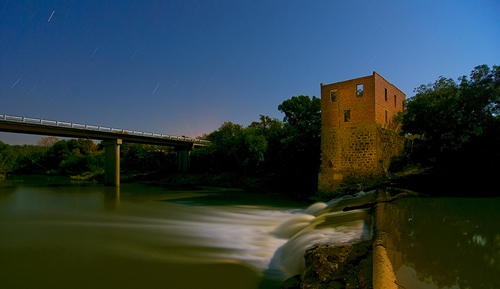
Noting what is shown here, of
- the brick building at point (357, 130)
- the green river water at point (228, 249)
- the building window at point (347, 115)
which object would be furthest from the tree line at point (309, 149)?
the green river water at point (228, 249)

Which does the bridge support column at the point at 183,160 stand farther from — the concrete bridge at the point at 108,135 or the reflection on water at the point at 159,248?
the reflection on water at the point at 159,248

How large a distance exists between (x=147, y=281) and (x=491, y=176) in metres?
17.0

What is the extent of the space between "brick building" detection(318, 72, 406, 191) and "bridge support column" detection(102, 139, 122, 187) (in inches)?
1027

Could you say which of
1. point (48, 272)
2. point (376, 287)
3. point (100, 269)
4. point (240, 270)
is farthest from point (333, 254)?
point (48, 272)

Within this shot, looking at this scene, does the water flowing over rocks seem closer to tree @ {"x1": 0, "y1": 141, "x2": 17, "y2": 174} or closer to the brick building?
the brick building

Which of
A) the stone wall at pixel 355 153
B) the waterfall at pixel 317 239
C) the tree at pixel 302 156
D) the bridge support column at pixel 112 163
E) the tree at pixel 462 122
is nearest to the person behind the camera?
the waterfall at pixel 317 239

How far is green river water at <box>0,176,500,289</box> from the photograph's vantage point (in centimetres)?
476

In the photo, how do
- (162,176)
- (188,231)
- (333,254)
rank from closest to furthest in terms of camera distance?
(333,254)
(188,231)
(162,176)

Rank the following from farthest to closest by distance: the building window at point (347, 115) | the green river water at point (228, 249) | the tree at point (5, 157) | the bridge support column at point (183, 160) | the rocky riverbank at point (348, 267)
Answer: the tree at point (5, 157) → the bridge support column at point (183, 160) → the building window at point (347, 115) → the green river water at point (228, 249) → the rocky riverbank at point (348, 267)

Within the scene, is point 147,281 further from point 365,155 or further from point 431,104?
point 431,104

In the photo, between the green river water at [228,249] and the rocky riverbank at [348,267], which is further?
the green river water at [228,249]

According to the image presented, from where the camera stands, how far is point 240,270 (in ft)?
20.9

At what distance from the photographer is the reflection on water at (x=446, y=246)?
Result: 3.94m

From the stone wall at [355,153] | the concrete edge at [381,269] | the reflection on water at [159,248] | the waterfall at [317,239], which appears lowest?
Result: the reflection on water at [159,248]
